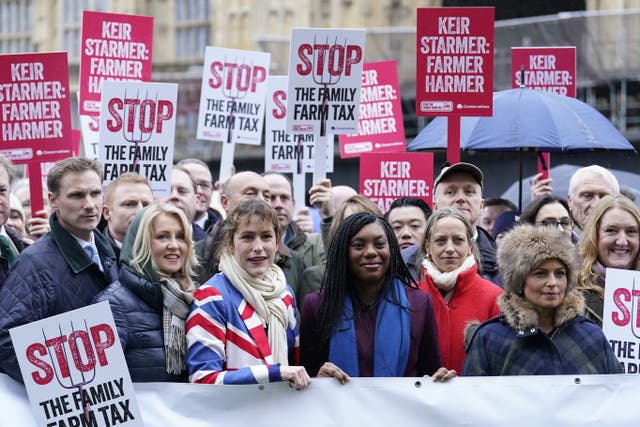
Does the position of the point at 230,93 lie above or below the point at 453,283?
above

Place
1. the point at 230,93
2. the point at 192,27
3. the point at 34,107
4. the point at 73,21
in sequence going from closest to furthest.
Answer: the point at 34,107
the point at 230,93
the point at 192,27
the point at 73,21

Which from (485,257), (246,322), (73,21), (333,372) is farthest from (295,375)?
(73,21)

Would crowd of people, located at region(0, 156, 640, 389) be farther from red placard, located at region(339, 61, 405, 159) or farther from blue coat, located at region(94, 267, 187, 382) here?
red placard, located at region(339, 61, 405, 159)

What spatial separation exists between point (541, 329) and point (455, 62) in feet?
10.7

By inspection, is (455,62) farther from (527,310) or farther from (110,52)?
(527,310)

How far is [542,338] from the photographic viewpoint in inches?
244

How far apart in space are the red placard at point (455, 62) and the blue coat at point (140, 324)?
10.6 ft

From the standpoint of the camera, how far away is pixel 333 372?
625 centimetres

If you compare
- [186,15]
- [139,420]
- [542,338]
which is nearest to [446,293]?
[542,338]

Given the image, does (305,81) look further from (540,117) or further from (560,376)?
(560,376)

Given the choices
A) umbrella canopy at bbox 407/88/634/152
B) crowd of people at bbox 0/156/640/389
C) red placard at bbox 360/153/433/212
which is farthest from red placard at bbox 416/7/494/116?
crowd of people at bbox 0/156/640/389

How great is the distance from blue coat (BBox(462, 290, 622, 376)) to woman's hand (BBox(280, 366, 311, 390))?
66 centimetres

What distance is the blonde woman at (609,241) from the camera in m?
7.06

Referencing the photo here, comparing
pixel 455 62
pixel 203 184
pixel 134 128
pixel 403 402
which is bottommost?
pixel 403 402
